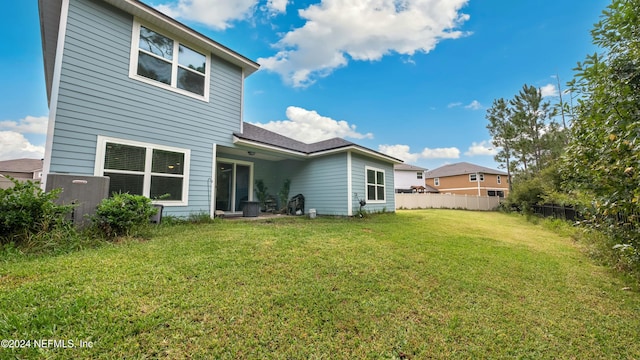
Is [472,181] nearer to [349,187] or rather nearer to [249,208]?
[349,187]

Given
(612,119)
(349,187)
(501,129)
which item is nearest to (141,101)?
(349,187)

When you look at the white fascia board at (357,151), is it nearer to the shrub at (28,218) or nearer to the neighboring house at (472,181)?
the shrub at (28,218)

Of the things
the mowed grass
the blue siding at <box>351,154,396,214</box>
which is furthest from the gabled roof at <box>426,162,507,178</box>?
→ the mowed grass

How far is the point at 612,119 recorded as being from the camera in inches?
94.0

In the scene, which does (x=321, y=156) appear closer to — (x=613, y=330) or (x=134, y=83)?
(x=134, y=83)

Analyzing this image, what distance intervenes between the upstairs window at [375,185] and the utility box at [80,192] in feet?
27.4

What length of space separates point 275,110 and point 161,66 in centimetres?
786

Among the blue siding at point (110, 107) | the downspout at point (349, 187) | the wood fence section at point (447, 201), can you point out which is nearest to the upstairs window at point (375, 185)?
the downspout at point (349, 187)

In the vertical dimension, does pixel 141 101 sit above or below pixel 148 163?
above

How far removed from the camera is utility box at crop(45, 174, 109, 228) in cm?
402

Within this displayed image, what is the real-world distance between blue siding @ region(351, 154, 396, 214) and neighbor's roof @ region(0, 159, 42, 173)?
90.9ft

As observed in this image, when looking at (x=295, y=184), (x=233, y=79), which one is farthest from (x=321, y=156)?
(x=233, y=79)

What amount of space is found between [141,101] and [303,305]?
621cm

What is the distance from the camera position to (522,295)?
2959 mm
